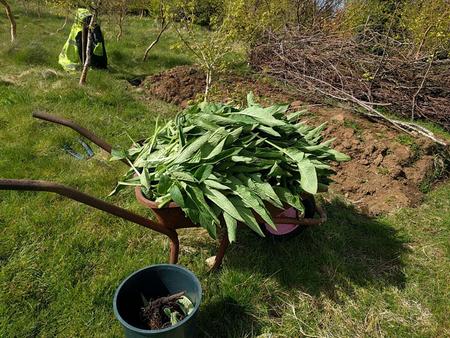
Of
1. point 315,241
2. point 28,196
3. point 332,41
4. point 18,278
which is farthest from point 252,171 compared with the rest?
point 332,41

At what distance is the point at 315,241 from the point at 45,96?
14.1 feet

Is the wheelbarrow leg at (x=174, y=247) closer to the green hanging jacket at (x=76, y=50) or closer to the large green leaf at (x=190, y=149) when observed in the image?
the large green leaf at (x=190, y=149)

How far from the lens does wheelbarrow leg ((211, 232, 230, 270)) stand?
7.67 ft

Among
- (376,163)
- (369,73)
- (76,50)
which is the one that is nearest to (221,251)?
(376,163)

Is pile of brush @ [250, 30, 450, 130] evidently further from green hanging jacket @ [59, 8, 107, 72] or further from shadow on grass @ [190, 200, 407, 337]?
green hanging jacket @ [59, 8, 107, 72]

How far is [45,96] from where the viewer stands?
512 centimetres

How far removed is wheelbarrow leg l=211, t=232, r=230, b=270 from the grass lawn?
3.3 inches

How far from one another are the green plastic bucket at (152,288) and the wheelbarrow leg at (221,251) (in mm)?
369

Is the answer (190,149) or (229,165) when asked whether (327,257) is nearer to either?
(229,165)

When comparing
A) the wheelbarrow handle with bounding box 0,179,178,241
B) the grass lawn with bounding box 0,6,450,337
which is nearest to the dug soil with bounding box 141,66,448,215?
the grass lawn with bounding box 0,6,450,337

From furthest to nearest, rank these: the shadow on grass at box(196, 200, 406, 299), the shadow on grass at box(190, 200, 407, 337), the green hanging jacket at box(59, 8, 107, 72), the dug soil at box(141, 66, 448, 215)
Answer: the green hanging jacket at box(59, 8, 107, 72), the dug soil at box(141, 66, 448, 215), the shadow on grass at box(196, 200, 406, 299), the shadow on grass at box(190, 200, 407, 337)

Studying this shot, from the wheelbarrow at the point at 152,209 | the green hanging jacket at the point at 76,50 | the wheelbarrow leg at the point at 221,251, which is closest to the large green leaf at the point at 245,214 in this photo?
the wheelbarrow at the point at 152,209

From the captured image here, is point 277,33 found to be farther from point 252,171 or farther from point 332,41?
point 252,171

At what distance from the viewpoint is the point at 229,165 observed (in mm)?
2154
